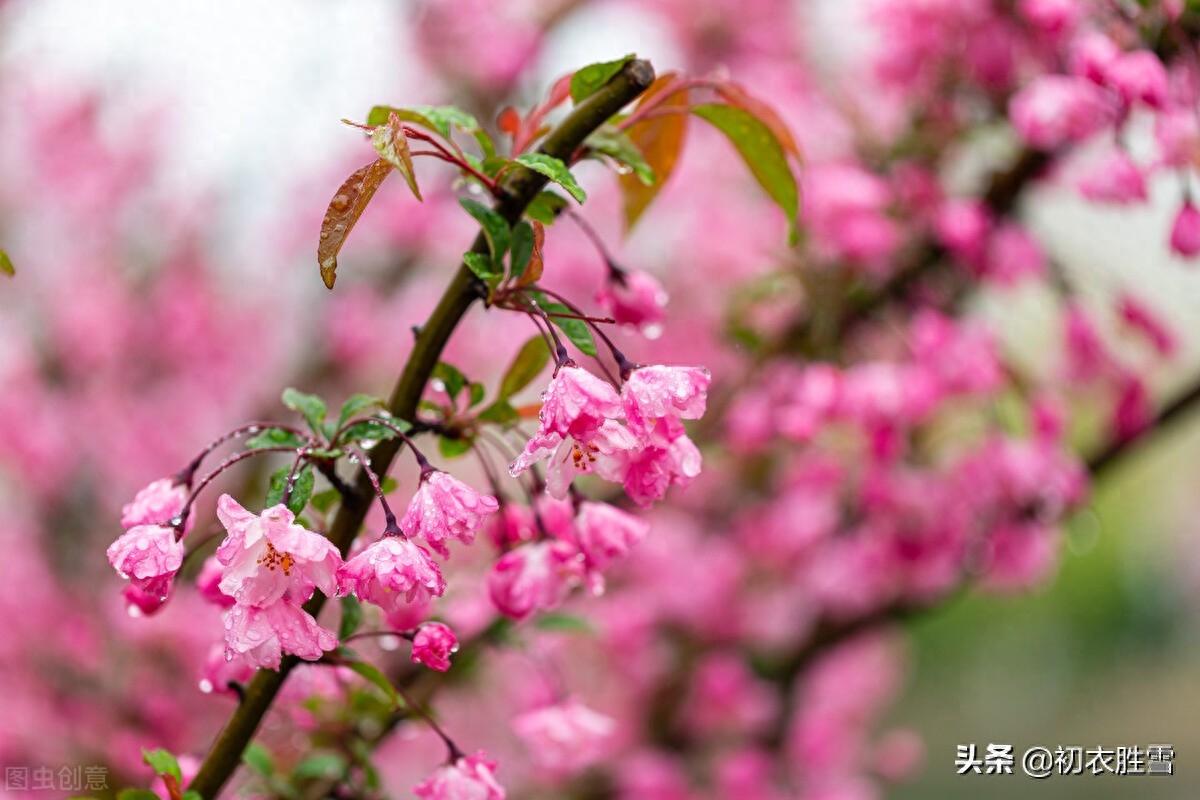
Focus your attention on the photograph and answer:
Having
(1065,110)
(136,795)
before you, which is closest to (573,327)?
(136,795)

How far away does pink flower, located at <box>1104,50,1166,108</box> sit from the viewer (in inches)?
37.5

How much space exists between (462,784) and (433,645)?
0.38 ft

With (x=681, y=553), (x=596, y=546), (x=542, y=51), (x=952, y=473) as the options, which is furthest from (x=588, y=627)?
(x=542, y=51)

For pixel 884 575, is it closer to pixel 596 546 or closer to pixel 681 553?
pixel 681 553

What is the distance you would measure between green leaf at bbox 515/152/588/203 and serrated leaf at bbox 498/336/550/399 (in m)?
0.18

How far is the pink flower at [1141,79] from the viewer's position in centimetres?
95

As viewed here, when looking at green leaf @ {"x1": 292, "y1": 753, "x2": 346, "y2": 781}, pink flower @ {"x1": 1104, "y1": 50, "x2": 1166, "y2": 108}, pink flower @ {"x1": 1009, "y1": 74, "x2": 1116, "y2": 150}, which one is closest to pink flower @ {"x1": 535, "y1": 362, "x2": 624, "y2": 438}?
green leaf @ {"x1": 292, "y1": 753, "x2": 346, "y2": 781}

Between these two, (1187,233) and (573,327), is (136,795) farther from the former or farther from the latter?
(1187,233)

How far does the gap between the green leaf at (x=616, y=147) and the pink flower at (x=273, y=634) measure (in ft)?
1.03

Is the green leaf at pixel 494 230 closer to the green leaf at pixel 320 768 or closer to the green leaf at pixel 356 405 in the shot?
the green leaf at pixel 356 405

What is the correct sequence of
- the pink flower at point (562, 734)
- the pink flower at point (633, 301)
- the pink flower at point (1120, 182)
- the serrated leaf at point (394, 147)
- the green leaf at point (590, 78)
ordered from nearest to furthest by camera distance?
the serrated leaf at point (394, 147) < the green leaf at point (590, 78) < the pink flower at point (633, 301) < the pink flower at point (562, 734) < the pink flower at point (1120, 182)

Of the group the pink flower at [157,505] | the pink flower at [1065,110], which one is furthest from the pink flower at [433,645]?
the pink flower at [1065,110]

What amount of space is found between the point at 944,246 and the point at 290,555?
1120mm

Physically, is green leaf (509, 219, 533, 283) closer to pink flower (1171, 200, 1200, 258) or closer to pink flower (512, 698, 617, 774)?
pink flower (512, 698, 617, 774)
